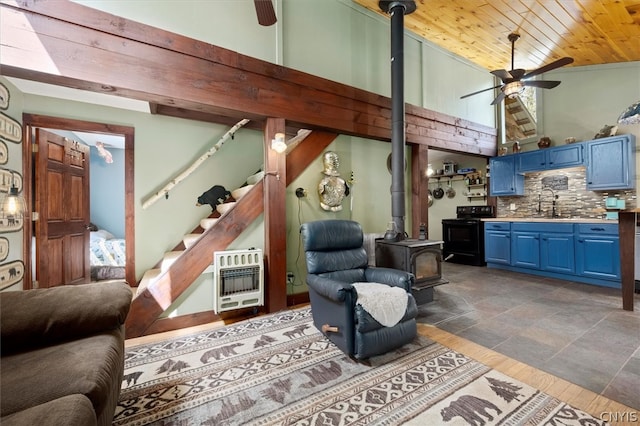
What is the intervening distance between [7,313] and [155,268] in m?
2.29

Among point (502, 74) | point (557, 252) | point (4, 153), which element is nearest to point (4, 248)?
point (4, 153)

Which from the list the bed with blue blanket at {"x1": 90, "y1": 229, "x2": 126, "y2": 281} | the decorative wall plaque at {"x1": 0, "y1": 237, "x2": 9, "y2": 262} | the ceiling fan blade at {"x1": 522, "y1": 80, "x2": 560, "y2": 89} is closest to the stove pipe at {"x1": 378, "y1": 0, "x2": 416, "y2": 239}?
the ceiling fan blade at {"x1": 522, "y1": 80, "x2": 560, "y2": 89}

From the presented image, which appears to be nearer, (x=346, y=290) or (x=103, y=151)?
(x=346, y=290)

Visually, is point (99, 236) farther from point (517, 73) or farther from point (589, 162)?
point (589, 162)

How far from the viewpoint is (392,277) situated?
2494 millimetres

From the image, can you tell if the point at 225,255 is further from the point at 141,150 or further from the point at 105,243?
the point at 105,243

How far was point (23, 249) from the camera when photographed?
287cm

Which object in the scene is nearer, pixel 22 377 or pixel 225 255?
pixel 22 377

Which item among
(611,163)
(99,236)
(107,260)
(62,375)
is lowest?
(107,260)

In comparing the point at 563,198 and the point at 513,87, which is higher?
the point at 513,87

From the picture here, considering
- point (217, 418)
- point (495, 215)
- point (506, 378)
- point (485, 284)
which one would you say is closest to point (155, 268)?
point (217, 418)

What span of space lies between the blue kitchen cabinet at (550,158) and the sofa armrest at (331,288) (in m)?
4.88

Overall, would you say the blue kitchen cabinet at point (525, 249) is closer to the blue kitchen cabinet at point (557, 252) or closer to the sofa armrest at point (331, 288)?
the blue kitchen cabinet at point (557, 252)

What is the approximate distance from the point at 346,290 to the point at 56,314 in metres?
1.69
